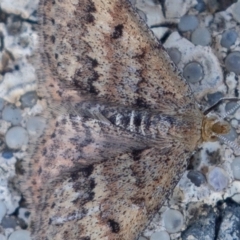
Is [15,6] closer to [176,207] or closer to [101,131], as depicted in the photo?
[101,131]

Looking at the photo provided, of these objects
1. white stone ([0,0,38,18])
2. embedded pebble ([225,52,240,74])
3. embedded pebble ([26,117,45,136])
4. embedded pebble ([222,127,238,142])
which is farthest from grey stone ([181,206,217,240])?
white stone ([0,0,38,18])

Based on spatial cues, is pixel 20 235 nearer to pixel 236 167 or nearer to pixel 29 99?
pixel 29 99

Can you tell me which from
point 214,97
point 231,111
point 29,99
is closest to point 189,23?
point 214,97

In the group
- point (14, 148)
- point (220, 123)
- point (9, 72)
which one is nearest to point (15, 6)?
point (9, 72)

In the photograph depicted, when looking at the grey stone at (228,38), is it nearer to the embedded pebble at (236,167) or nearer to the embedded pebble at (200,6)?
the embedded pebble at (200,6)

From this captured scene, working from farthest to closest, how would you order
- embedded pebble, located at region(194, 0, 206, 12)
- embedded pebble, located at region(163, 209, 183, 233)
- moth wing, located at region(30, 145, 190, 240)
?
1. embedded pebble, located at region(194, 0, 206, 12)
2. embedded pebble, located at region(163, 209, 183, 233)
3. moth wing, located at region(30, 145, 190, 240)

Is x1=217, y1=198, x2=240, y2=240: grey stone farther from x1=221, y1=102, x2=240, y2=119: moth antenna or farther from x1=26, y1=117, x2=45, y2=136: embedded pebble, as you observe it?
x1=26, y1=117, x2=45, y2=136: embedded pebble
